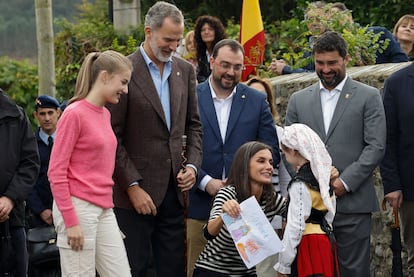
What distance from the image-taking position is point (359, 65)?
1049 centimetres

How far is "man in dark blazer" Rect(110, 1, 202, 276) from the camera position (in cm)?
786

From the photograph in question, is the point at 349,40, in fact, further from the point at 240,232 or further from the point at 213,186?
the point at 240,232

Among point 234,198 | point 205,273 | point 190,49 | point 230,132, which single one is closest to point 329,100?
point 230,132

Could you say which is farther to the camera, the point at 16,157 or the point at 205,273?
the point at 16,157

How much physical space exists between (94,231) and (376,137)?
7.60 ft

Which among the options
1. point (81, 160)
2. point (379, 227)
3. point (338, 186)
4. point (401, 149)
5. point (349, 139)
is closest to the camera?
point (81, 160)

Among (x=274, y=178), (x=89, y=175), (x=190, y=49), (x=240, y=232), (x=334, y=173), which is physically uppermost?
(x=190, y=49)

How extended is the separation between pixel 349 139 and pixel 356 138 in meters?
0.05

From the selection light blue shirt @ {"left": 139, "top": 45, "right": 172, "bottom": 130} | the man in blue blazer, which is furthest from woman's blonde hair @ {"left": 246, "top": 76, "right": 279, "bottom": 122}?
light blue shirt @ {"left": 139, "top": 45, "right": 172, "bottom": 130}

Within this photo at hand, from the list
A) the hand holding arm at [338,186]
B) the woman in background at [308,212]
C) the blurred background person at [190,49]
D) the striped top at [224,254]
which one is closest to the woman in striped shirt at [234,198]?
the striped top at [224,254]

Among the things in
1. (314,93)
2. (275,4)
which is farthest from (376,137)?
(275,4)

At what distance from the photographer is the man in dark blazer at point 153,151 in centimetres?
786

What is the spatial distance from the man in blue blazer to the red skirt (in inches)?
51.5

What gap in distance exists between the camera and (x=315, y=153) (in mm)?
7625
